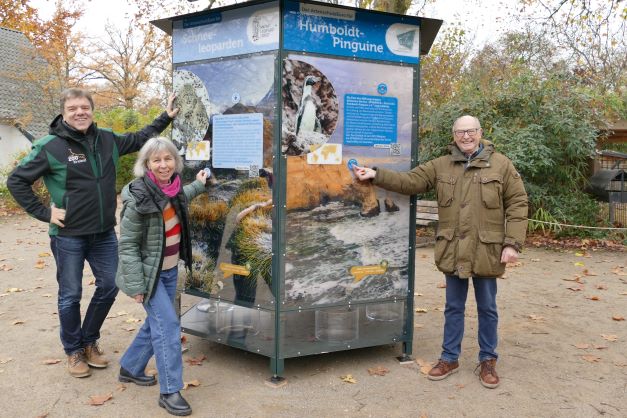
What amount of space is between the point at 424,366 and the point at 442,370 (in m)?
0.26

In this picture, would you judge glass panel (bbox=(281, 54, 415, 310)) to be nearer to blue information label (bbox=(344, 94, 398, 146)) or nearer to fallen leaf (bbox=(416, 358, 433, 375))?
blue information label (bbox=(344, 94, 398, 146))

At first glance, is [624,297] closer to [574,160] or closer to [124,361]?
[574,160]

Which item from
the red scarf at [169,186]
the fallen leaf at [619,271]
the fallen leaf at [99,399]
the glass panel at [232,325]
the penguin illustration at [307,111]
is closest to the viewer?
the red scarf at [169,186]

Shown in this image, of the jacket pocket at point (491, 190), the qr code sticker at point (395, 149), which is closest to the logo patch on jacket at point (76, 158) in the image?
the qr code sticker at point (395, 149)

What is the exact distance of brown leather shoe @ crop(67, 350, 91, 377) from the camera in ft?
14.0

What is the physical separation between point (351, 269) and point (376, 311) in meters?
1.11

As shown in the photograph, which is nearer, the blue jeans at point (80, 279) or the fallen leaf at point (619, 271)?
the blue jeans at point (80, 279)

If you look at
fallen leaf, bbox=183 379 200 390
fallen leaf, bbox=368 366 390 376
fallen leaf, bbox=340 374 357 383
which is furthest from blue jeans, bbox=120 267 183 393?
fallen leaf, bbox=368 366 390 376

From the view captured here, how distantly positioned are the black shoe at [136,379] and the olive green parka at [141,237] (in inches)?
30.3

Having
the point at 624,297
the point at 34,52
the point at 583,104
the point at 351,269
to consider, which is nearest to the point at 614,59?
the point at 583,104

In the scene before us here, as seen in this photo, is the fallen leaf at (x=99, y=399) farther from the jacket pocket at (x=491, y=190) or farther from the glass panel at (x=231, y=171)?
the jacket pocket at (x=491, y=190)

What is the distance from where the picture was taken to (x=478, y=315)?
4.16 meters

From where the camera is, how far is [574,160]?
10758mm

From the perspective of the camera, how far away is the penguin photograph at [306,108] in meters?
4.01
